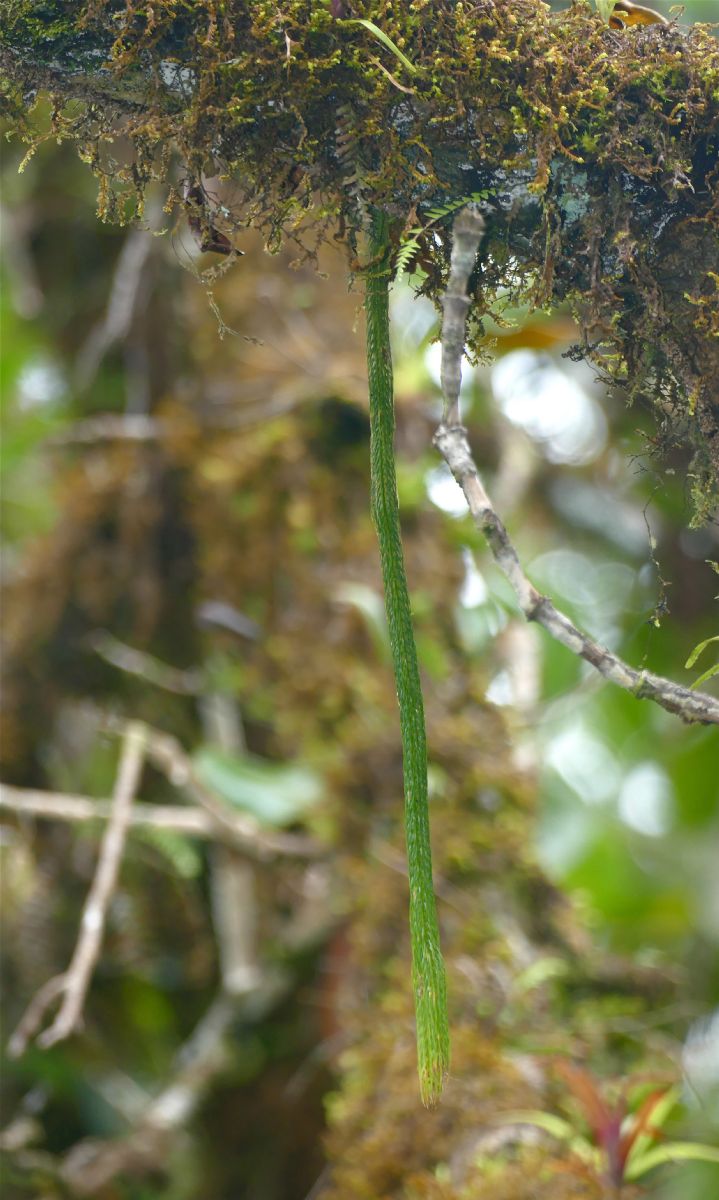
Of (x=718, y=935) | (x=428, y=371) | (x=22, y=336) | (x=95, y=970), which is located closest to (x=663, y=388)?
(x=428, y=371)

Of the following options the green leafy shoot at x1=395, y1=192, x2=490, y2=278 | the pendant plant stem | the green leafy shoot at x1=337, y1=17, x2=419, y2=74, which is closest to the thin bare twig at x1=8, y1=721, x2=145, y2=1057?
the pendant plant stem

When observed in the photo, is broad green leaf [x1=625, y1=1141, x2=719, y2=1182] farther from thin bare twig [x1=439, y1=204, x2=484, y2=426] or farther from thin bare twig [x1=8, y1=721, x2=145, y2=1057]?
thin bare twig [x1=439, y1=204, x2=484, y2=426]

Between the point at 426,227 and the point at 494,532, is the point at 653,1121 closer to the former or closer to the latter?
the point at 494,532

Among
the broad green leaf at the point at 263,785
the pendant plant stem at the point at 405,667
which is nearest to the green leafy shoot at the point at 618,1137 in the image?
the pendant plant stem at the point at 405,667

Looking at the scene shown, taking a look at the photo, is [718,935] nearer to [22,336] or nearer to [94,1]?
[94,1]

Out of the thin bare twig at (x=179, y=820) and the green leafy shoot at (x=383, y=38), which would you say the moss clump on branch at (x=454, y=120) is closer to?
the green leafy shoot at (x=383, y=38)

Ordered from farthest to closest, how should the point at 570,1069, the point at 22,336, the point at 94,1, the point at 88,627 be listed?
the point at 22,336, the point at 88,627, the point at 570,1069, the point at 94,1
